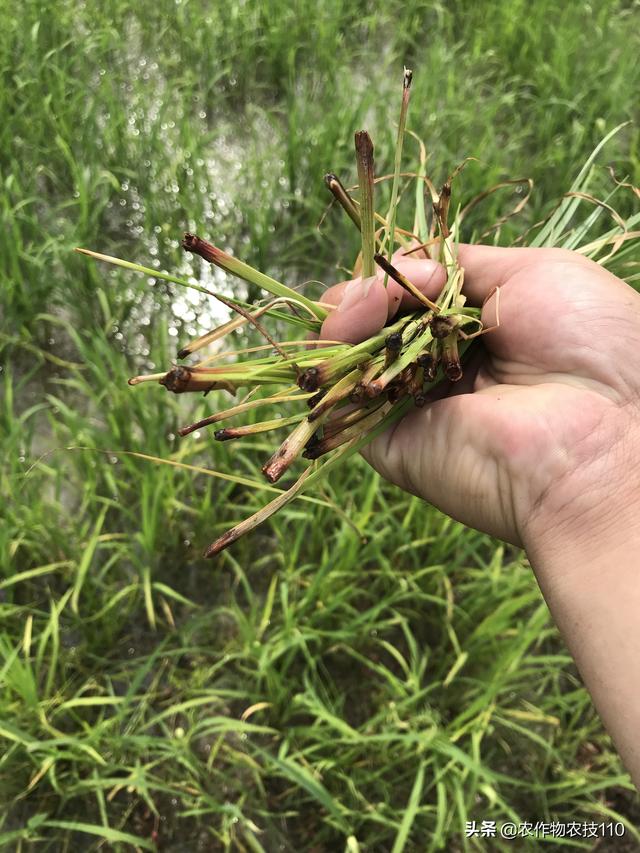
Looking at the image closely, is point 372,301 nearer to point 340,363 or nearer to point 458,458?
point 340,363

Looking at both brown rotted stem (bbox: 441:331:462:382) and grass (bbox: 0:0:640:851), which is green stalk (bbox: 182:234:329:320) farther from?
grass (bbox: 0:0:640:851)

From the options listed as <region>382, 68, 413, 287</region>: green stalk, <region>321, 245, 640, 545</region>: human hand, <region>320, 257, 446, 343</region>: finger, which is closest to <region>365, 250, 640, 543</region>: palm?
<region>321, 245, 640, 545</region>: human hand

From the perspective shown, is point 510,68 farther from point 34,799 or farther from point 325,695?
point 34,799

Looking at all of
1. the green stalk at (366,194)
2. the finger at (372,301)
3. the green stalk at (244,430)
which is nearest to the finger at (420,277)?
the finger at (372,301)

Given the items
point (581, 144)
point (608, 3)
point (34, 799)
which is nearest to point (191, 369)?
point (34, 799)

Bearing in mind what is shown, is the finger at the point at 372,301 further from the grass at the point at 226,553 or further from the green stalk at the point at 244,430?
the grass at the point at 226,553

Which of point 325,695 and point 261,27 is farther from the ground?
point 261,27

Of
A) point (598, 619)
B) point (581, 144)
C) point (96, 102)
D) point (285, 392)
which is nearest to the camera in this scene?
point (598, 619)
